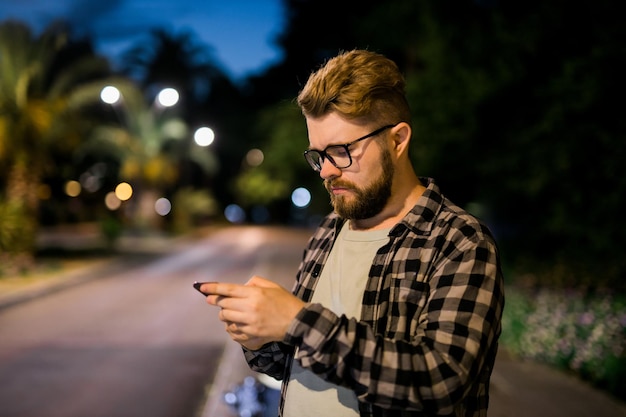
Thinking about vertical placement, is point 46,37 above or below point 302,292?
above

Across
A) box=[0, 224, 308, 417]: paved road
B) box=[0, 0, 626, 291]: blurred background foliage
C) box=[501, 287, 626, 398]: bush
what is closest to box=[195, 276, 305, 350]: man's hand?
box=[0, 0, 626, 291]: blurred background foliage

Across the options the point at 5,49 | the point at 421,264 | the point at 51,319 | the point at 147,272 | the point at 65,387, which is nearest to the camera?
the point at 421,264

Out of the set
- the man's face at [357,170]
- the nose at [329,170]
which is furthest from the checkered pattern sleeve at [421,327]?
the nose at [329,170]

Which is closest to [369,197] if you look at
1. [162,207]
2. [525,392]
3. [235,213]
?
[525,392]

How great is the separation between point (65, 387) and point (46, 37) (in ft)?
43.0

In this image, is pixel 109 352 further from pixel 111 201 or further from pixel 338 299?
pixel 111 201

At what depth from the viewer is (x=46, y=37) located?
1648cm

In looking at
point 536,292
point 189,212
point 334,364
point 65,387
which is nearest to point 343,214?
point 334,364

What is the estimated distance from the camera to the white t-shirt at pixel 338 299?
1509 mm

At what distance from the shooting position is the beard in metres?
1.55

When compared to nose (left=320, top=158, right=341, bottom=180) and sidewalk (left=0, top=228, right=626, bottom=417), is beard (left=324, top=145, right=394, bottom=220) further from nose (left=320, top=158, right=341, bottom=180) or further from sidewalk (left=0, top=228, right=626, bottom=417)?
sidewalk (left=0, top=228, right=626, bottom=417)

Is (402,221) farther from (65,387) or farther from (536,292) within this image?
(536,292)

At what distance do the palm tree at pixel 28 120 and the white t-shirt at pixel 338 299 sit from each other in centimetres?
1546

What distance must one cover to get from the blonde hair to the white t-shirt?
34 centimetres
